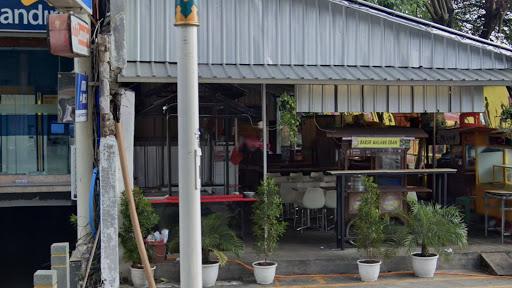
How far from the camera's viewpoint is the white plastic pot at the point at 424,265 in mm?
8445

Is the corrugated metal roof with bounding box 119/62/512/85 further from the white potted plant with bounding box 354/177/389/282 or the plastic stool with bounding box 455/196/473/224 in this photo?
the plastic stool with bounding box 455/196/473/224

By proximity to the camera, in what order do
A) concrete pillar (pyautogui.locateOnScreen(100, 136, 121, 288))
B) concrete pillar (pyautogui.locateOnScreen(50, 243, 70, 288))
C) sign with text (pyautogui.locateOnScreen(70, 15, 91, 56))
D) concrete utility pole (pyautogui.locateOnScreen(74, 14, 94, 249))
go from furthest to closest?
concrete utility pole (pyautogui.locateOnScreen(74, 14, 94, 249)), concrete pillar (pyautogui.locateOnScreen(100, 136, 121, 288)), sign with text (pyautogui.locateOnScreen(70, 15, 91, 56)), concrete pillar (pyautogui.locateOnScreen(50, 243, 70, 288))

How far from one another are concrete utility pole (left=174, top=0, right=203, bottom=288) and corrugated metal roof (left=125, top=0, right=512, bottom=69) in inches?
146

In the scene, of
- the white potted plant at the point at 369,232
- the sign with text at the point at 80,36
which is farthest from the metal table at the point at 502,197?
the sign with text at the point at 80,36

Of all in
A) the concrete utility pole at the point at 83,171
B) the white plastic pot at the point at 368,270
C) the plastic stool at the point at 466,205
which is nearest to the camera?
the white plastic pot at the point at 368,270

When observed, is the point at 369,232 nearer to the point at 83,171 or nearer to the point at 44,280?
the point at 83,171

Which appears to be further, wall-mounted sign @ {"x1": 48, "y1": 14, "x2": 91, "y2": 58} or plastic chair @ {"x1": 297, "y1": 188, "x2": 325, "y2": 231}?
plastic chair @ {"x1": 297, "y1": 188, "x2": 325, "y2": 231}

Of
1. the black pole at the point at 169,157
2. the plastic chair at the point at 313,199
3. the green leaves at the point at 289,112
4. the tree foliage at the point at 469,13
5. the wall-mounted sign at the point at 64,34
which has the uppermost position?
the tree foliage at the point at 469,13

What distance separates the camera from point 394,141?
9539mm

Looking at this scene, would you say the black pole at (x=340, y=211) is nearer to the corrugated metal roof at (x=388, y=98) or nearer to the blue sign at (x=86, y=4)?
the corrugated metal roof at (x=388, y=98)

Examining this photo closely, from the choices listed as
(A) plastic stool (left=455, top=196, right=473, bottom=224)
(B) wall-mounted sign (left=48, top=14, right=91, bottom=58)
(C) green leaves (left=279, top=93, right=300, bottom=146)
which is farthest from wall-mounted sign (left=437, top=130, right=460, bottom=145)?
(B) wall-mounted sign (left=48, top=14, right=91, bottom=58)

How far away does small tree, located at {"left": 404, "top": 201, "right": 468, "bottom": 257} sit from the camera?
8328 mm

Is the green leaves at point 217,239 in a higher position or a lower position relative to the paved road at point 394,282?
higher

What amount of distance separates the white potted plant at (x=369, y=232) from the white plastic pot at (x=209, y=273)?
2036mm
